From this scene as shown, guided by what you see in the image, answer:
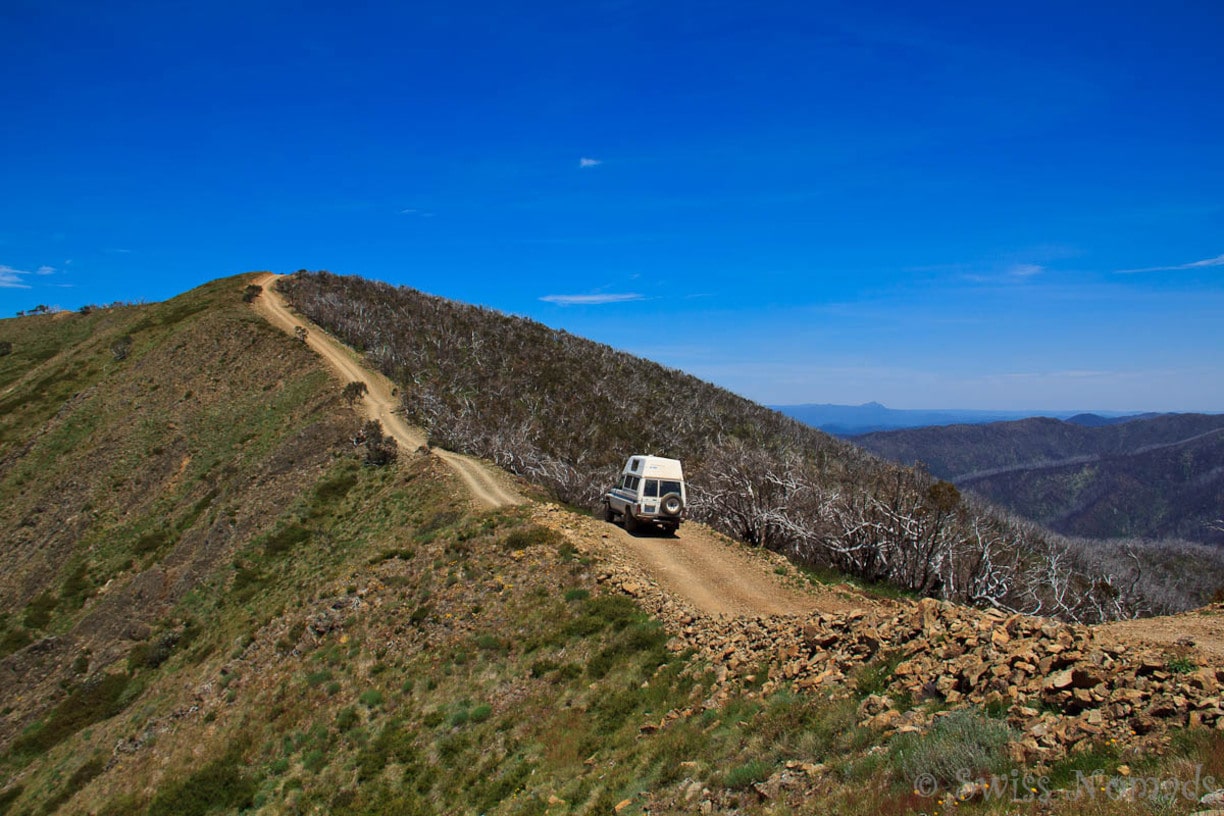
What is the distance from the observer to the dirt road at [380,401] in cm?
2938

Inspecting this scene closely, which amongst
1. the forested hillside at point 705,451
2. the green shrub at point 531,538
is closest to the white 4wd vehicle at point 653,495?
the forested hillside at point 705,451

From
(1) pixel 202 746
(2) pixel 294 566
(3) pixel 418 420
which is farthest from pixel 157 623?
(3) pixel 418 420

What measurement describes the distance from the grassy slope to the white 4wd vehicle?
13.8 ft

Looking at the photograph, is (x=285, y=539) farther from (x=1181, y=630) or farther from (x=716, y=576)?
(x=1181, y=630)

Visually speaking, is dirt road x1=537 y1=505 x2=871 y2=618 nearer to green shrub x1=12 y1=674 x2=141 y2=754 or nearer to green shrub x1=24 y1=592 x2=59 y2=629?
green shrub x1=12 y1=674 x2=141 y2=754

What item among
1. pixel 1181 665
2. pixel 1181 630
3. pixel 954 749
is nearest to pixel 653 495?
pixel 1181 630

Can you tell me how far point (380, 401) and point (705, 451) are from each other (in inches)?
1057

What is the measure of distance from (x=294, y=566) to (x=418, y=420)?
15.1 metres

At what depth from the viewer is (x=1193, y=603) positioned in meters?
37.5

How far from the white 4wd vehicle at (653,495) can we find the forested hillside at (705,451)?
108 inches

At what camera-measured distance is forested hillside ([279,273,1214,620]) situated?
22328 mm

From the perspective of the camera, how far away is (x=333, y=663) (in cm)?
1967

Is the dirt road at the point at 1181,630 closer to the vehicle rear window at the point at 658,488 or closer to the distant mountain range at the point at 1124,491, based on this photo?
the vehicle rear window at the point at 658,488

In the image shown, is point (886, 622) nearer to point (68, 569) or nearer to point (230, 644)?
point (230, 644)
